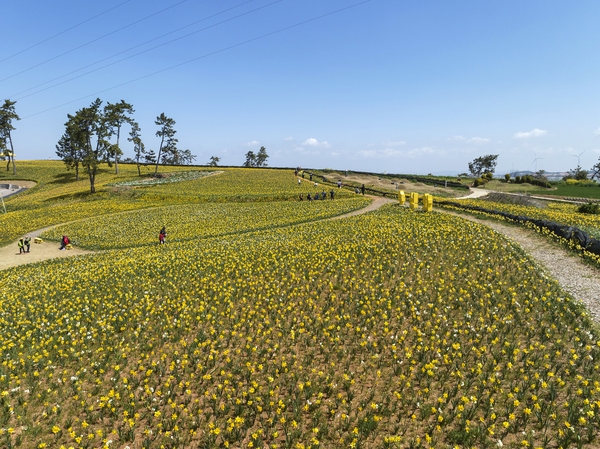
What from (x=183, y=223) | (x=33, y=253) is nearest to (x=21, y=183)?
(x=33, y=253)

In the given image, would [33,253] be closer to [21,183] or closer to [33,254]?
[33,254]

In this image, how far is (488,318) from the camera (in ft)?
36.1

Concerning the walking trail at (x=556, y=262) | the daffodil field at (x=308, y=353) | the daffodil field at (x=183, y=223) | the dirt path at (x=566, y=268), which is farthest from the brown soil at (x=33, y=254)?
the dirt path at (x=566, y=268)

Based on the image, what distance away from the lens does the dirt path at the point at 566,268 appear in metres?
12.3

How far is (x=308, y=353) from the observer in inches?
401

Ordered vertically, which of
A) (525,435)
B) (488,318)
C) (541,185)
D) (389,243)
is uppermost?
(541,185)

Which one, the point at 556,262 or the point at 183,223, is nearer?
the point at 556,262

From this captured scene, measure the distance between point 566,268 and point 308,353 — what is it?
1375 cm

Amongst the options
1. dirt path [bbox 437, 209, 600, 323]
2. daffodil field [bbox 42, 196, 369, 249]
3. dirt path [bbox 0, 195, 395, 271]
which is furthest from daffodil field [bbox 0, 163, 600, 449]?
daffodil field [bbox 42, 196, 369, 249]

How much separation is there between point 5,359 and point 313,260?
1241 centimetres

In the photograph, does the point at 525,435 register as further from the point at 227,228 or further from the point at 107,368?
the point at 227,228

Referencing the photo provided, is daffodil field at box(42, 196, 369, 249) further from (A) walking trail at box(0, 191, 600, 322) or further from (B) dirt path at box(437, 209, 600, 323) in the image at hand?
(B) dirt path at box(437, 209, 600, 323)

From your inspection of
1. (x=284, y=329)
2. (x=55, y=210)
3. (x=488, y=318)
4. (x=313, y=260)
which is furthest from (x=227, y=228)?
(x=55, y=210)

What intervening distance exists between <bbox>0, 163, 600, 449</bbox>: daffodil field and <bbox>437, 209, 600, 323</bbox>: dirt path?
922mm
